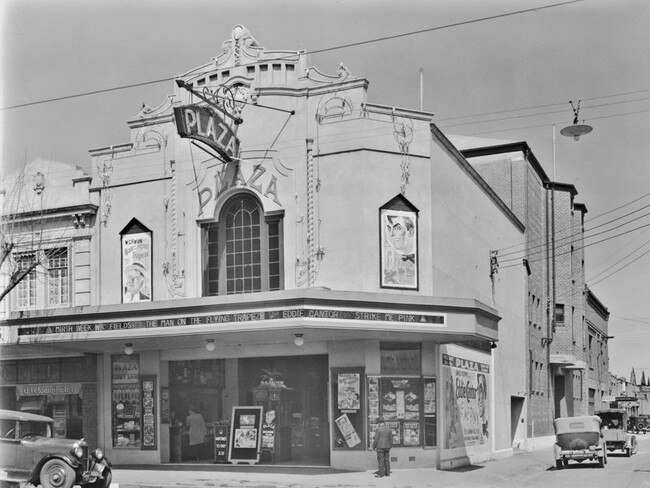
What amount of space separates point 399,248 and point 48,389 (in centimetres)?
1224

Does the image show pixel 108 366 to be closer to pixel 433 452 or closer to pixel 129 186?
pixel 129 186

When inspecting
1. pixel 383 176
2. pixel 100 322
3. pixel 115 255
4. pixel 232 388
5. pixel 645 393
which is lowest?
pixel 645 393

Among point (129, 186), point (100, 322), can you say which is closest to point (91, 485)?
point (100, 322)

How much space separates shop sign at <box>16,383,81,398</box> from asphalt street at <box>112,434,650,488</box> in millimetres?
3504

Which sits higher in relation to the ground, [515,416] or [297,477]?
[297,477]

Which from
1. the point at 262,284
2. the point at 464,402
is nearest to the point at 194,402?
the point at 262,284

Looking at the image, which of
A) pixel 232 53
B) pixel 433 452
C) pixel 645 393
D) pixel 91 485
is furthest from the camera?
pixel 645 393

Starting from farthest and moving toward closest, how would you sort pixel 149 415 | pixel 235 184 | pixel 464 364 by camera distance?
pixel 464 364, pixel 149 415, pixel 235 184

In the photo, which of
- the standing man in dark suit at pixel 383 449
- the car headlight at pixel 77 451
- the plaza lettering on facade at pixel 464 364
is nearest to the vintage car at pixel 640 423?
the plaza lettering on facade at pixel 464 364

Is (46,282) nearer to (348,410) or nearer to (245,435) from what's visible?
(245,435)

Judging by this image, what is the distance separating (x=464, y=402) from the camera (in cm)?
2445

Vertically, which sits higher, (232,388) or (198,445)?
(232,388)

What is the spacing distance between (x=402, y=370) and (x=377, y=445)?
2524mm

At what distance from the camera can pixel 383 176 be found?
22016 millimetres
